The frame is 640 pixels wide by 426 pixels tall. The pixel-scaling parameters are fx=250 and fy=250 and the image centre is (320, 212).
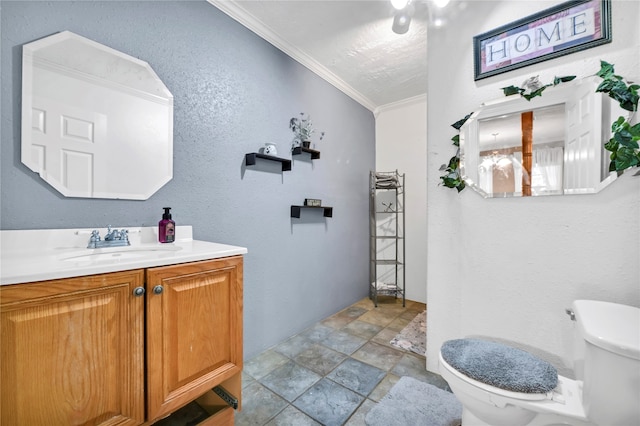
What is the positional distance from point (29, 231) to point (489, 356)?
6.59 feet

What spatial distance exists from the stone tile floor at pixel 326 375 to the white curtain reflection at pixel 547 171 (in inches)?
51.4

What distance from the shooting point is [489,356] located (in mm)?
1077

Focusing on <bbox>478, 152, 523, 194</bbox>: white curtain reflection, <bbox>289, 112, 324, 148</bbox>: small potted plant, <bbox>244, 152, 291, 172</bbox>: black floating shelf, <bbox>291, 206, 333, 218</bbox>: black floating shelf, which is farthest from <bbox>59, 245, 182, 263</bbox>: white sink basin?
<bbox>478, 152, 523, 194</bbox>: white curtain reflection

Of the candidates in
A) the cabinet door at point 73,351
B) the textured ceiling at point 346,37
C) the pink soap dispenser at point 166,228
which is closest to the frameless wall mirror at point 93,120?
the pink soap dispenser at point 166,228

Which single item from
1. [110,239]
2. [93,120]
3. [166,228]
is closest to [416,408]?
[166,228]

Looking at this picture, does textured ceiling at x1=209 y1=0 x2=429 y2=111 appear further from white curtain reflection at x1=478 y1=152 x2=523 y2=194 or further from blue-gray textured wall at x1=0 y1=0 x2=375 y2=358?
white curtain reflection at x1=478 y1=152 x2=523 y2=194

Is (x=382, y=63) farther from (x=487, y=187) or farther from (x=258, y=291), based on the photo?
(x=258, y=291)

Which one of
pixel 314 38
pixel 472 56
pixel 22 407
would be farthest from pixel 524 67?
pixel 22 407

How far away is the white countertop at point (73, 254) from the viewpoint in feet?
2.30

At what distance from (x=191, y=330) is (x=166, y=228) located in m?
0.62

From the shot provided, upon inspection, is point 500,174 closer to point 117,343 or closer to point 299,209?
point 299,209

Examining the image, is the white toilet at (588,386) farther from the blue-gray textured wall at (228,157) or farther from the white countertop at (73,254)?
the blue-gray textured wall at (228,157)

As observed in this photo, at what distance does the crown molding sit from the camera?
5.67ft

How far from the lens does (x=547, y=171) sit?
1347mm
